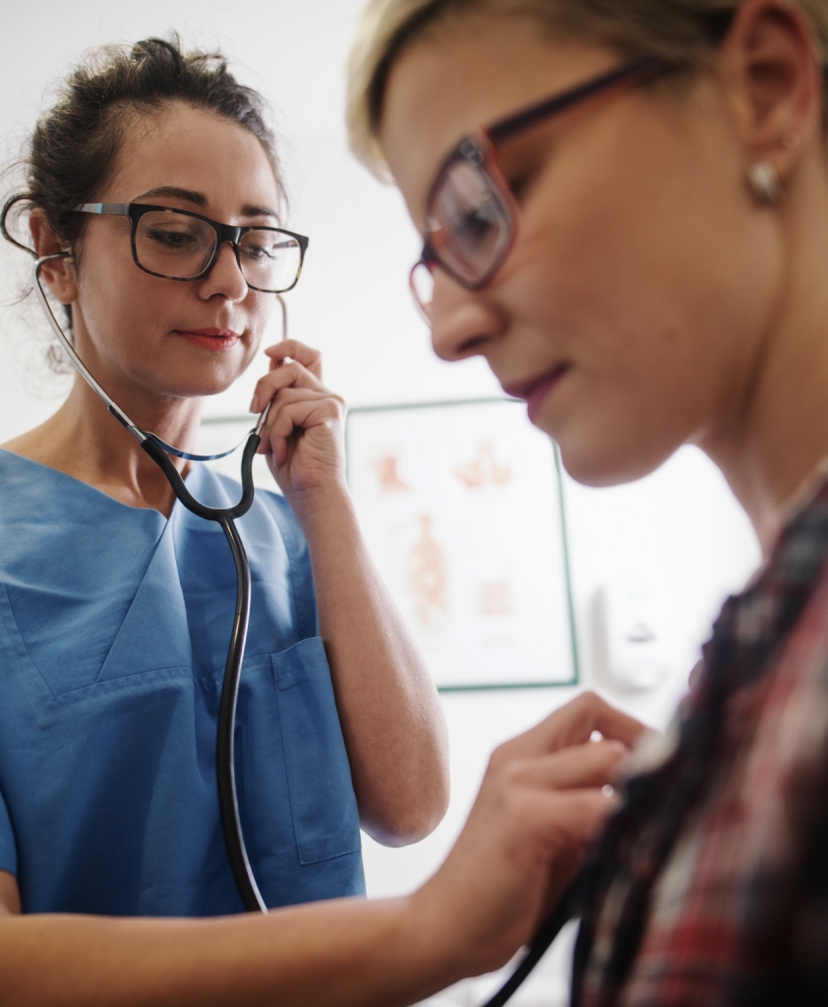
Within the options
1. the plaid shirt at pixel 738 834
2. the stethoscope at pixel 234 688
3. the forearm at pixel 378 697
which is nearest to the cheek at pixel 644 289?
the plaid shirt at pixel 738 834

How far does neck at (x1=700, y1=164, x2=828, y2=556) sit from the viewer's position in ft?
1.63

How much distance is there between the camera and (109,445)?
107 cm

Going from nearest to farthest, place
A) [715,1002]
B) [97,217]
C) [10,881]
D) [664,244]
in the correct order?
1. [715,1002]
2. [664,244]
3. [10,881]
4. [97,217]

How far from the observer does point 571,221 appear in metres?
0.49

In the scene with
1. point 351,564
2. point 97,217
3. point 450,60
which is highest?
point 97,217

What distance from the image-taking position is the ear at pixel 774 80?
0.48 metres

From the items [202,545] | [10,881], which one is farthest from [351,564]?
[10,881]

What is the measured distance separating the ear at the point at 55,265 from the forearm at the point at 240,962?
2.53 ft

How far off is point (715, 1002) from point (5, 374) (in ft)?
9.35

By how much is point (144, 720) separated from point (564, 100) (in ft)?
2.29

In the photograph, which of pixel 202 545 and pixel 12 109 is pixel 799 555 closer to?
pixel 202 545

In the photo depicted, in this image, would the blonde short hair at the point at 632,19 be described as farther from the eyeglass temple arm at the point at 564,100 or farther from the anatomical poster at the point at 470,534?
the anatomical poster at the point at 470,534

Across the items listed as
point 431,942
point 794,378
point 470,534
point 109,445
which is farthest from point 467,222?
point 470,534

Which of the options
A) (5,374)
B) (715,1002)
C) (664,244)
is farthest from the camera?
(5,374)
